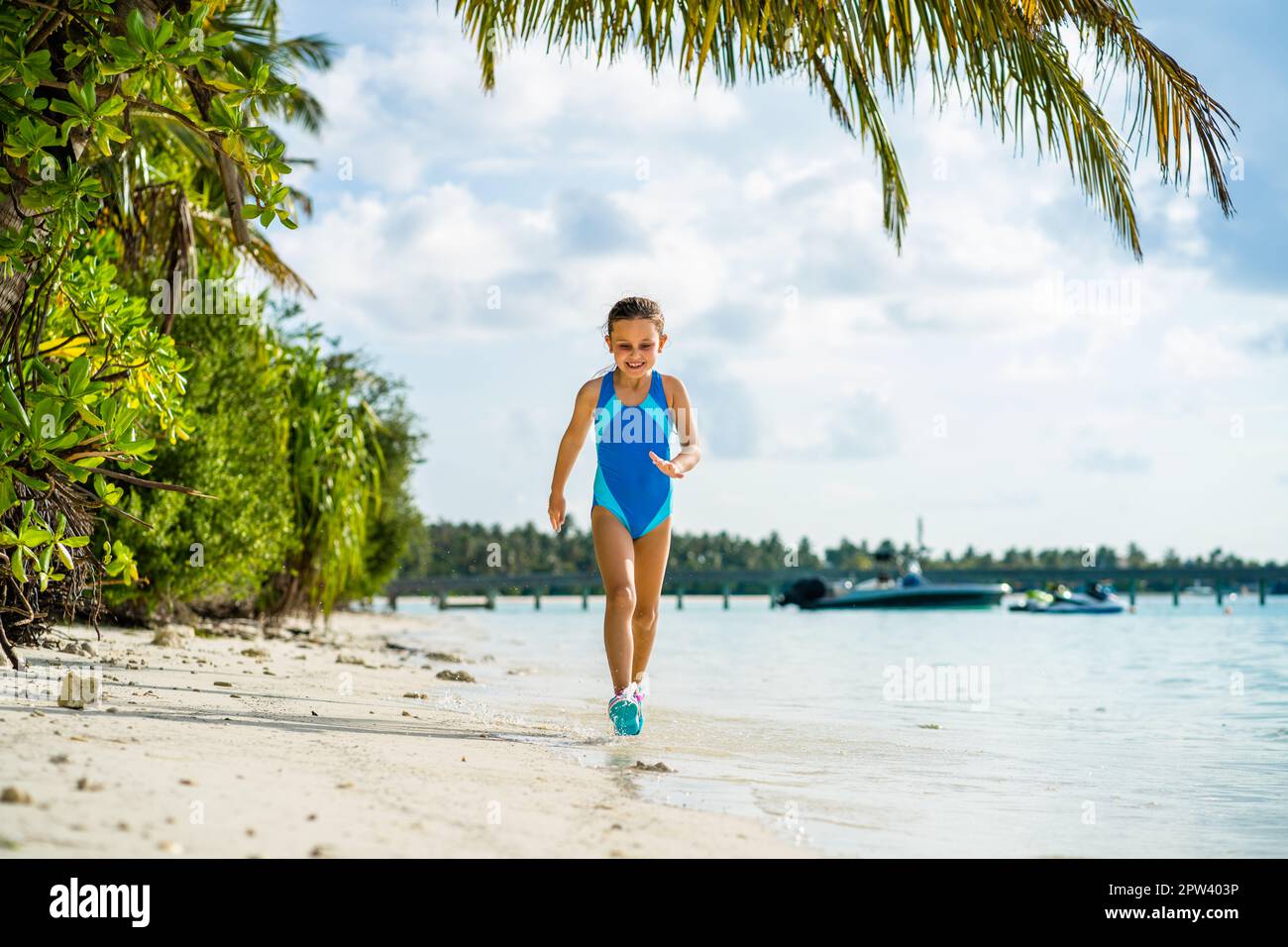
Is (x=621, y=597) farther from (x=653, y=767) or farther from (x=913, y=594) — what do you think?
(x=913, y=594)

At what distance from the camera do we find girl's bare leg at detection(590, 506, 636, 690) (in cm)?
536

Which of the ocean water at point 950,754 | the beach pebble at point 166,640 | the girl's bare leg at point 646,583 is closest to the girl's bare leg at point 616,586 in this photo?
the girl's bare leg at point 646,583

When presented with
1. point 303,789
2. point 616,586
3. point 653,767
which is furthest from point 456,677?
point 303,789

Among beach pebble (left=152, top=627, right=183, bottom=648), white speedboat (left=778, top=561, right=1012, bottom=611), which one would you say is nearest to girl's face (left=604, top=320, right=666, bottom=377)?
beach pebble (left=152, top=627, right=183, bottom=648)

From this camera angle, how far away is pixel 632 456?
580 cm

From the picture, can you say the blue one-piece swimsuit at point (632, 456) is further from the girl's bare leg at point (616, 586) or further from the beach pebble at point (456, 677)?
the beach pebble at point (456, 677)

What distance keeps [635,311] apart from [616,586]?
1.41 meters

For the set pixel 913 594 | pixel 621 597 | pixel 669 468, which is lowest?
pixel 913 594

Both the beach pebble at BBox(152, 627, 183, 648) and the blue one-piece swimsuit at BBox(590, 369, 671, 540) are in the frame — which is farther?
the beach pebble at BBox(152, 627, 183, 648)

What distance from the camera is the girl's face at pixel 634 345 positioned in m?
5.71

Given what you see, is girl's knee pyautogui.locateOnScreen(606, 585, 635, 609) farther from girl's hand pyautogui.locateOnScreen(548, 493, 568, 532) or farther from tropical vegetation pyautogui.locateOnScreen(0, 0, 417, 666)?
tropical vegetation pyautogui.locateOnScreen(0, 0, 417, 666)

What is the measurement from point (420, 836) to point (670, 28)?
4448 mm

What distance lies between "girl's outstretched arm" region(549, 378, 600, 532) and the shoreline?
1139 mm
